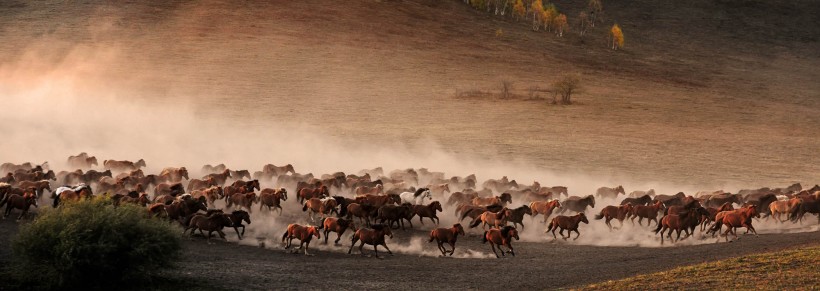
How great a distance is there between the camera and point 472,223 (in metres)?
28.2

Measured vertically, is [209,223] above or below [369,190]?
below

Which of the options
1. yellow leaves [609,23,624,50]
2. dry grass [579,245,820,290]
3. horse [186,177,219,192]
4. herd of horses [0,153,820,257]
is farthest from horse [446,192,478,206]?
yellow leaves [609,23,624,50]

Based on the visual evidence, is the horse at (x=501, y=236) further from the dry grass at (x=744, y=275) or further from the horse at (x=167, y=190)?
the horse at (x=167, y=190)

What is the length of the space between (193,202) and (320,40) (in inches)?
2406

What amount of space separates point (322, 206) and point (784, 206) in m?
13.8

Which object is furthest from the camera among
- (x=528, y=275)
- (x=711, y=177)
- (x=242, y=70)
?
(x=242, y=70)

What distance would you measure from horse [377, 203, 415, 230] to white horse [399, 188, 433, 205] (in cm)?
268

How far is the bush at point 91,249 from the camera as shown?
20.5m

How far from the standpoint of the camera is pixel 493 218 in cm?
2786

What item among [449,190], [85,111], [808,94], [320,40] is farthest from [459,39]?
[449,190]

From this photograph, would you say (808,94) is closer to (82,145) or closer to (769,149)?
(769,149)

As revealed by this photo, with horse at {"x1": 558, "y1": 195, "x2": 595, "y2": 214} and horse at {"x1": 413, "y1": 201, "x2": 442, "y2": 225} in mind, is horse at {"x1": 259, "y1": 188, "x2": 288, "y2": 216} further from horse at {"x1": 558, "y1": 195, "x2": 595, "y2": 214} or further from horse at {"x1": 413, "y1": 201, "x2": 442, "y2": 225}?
horse at {"x1": 558, "y1": 195, "x2": 595, "y2": 214}

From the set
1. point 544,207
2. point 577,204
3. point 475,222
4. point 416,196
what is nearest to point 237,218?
point 475,222

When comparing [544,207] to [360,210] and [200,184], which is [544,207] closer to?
[360,210]
